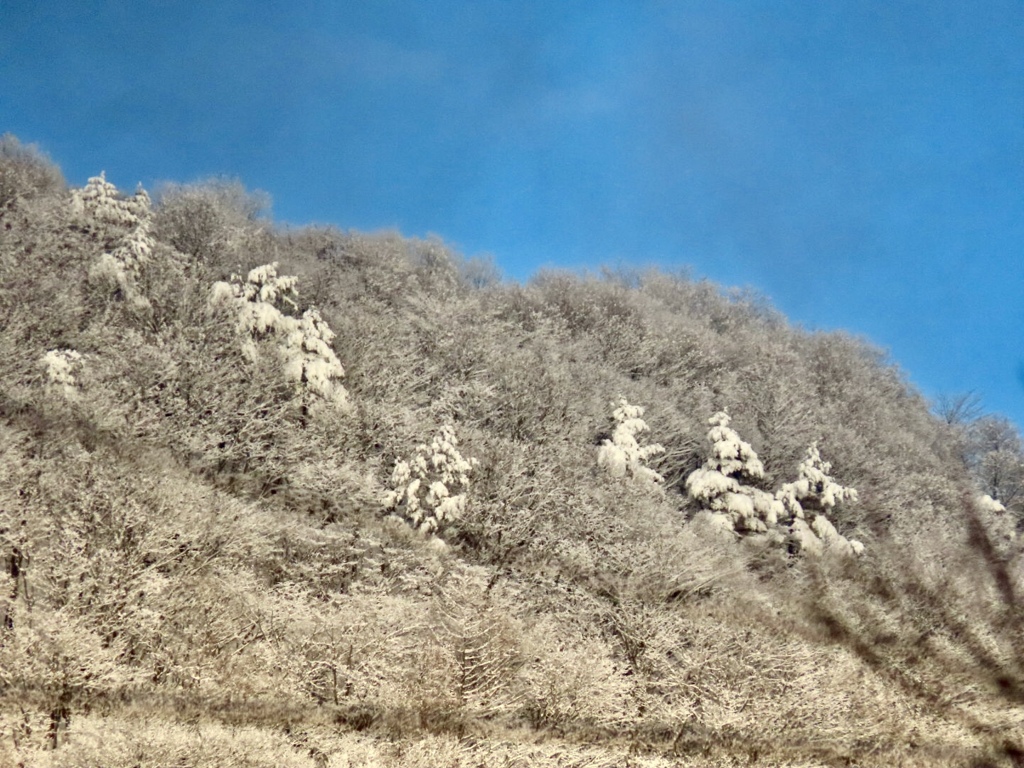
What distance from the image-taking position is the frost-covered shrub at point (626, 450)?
23.1 m

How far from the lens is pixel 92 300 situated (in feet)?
81.7

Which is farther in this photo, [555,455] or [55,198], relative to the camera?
[55,198]

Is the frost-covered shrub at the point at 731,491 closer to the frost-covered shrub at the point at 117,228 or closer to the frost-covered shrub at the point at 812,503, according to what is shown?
the frost-covered shrub at the point at 812,503

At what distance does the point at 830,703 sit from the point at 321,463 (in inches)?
597

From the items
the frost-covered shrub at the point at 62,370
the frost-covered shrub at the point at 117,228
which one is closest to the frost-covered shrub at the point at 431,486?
the frost-covered shrub at the point at 62,370

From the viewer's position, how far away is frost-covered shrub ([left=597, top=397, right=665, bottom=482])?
23.1 meters

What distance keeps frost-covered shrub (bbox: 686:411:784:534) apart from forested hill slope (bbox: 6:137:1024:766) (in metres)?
0.13

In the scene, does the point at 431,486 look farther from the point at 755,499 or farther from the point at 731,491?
the point at 755,499

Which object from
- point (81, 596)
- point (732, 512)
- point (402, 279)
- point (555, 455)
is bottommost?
point (81, 596)

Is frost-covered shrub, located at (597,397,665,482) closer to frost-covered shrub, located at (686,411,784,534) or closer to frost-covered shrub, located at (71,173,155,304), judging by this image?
frost-covered shrub, located at (686,411,784,534)

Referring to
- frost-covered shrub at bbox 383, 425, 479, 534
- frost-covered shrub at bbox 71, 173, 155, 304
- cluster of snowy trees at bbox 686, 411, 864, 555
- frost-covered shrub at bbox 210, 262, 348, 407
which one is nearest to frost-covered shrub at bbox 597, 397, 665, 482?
cluster of snowy trees at bbox 686, 411, 864, 555

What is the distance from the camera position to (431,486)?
18547 millimetres

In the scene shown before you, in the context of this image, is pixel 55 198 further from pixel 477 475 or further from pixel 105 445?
pixel 477 475

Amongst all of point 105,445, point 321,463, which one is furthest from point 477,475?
point 105,445
